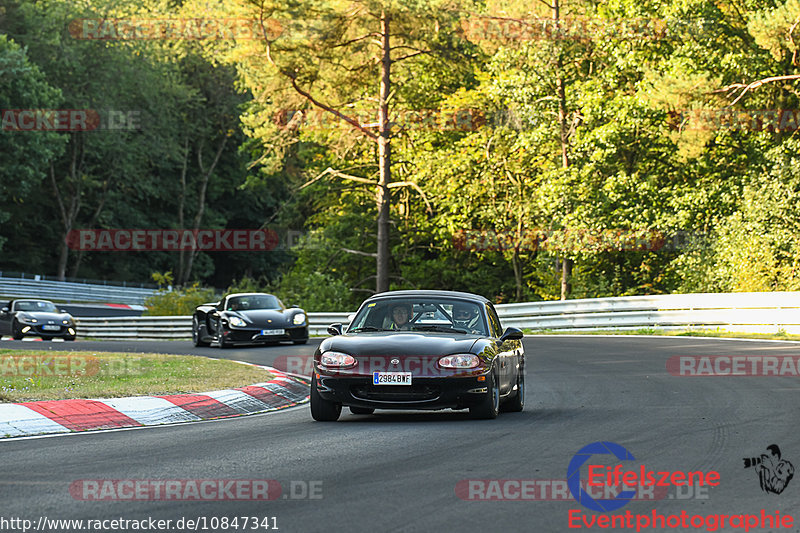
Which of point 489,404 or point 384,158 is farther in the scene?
point 384,158

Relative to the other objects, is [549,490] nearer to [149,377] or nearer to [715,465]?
[715,465]

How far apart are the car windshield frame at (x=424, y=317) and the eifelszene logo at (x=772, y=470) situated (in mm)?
3901

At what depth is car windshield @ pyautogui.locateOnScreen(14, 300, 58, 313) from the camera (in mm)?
34750

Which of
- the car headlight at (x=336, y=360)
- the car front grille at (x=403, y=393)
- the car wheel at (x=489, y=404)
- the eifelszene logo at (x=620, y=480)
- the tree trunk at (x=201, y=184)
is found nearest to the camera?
the eifelszene logo at (x=620, y=480)

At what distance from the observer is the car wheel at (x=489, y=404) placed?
10812mm

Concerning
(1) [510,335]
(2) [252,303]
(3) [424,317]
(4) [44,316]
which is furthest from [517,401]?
(4) [44,316]

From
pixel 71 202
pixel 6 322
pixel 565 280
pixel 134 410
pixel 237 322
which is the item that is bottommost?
pixel 6 322

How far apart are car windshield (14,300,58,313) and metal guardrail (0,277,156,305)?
22.0m

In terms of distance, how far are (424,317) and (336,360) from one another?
143 cm

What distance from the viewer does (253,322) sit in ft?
86.2

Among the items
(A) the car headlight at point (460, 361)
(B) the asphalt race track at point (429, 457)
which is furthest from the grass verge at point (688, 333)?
(A) the car headlight at point (460, 361)

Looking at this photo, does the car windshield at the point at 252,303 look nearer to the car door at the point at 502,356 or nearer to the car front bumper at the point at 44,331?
the car front bumper at the point at 44,331

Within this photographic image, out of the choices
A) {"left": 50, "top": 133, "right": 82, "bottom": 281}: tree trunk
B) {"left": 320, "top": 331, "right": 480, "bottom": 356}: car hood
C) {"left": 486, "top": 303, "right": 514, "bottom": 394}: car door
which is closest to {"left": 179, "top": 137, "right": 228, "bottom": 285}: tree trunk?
{"left": 50, "top": 133, "right": 82, "bottom": 281}: tree trunk

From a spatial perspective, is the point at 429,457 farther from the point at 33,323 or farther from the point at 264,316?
the point at 33,323
